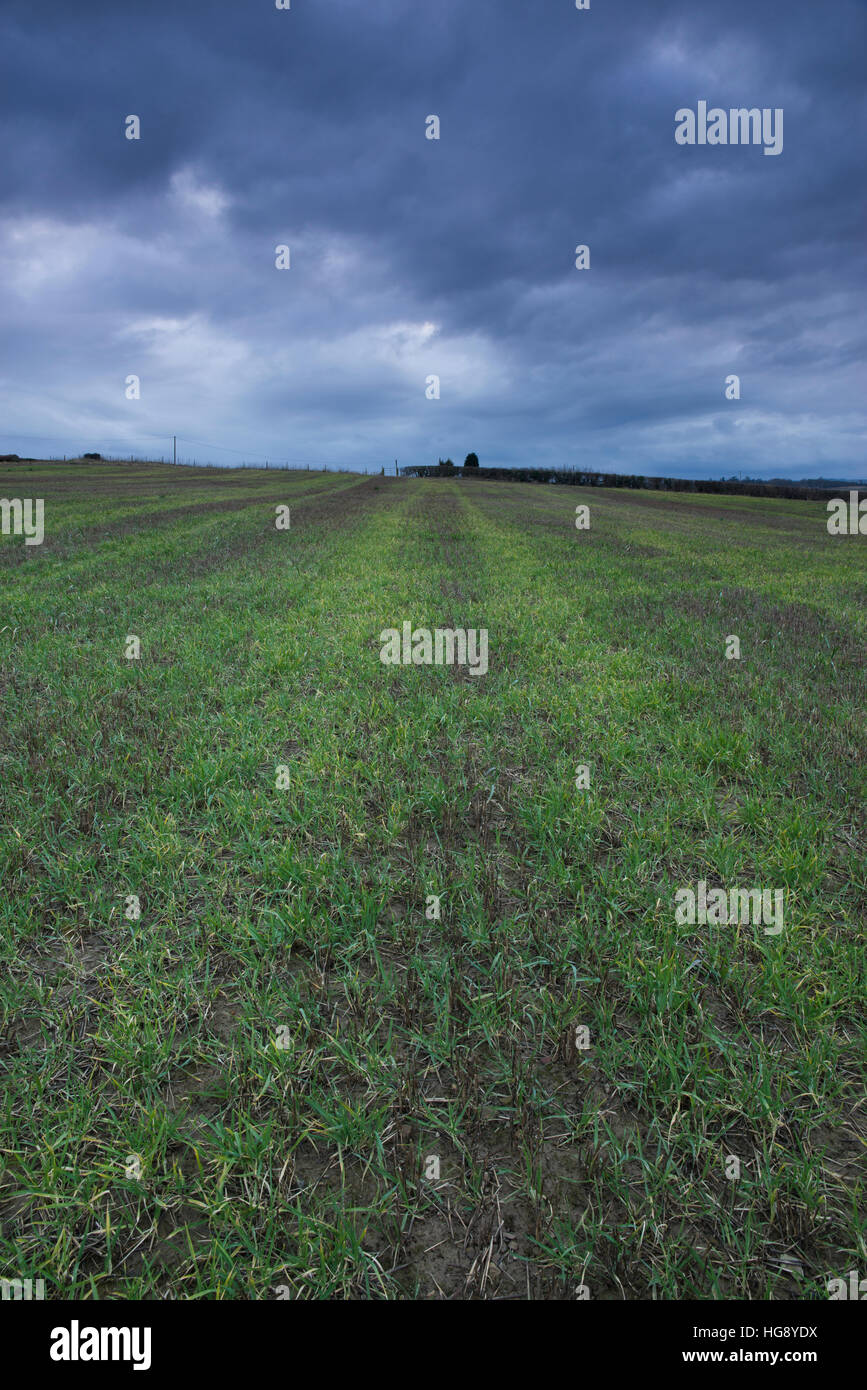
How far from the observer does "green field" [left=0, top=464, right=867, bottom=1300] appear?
1746mm

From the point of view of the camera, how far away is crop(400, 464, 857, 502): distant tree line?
60.3m

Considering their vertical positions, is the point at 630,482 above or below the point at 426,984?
above

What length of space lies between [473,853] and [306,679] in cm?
349

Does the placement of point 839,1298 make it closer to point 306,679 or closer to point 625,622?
point 306,679

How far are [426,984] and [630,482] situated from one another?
81.7 metres

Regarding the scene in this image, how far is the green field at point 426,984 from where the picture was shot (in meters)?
1.75

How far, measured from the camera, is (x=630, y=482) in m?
75.2

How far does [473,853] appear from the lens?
3.56 metres

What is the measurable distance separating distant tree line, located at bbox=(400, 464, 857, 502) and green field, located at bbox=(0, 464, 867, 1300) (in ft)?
207

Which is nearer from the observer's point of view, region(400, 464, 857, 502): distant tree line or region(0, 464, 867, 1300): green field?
region(0, 464, 867, 1300): green field

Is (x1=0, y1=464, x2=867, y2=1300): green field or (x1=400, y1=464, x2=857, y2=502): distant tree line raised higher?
(x1=400, y1=464, x2=857, y2=502): distant tree line

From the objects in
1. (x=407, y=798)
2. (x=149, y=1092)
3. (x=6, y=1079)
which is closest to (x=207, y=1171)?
(x=149, y=1092)

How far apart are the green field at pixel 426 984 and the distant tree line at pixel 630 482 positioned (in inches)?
2489

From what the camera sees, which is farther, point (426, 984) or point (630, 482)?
point (630, 482)
